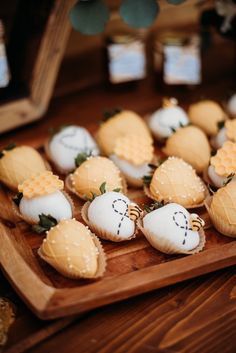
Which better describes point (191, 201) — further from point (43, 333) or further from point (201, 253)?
point (43, 333)

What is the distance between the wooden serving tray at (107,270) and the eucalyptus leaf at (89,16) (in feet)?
1.61

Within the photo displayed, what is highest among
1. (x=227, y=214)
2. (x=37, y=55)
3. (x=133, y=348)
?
(x=37, y=55)

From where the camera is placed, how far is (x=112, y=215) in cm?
100

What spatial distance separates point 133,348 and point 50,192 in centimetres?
35

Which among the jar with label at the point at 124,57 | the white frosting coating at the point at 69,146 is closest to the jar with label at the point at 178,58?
the jar with label at the point at 124,57

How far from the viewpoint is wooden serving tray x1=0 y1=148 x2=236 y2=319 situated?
2.84ft

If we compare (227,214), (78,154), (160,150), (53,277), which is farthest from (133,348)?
(160,150)

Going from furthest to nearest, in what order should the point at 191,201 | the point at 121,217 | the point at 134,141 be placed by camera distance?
the point at 134,141, the point at 191,201, the point at 121,217

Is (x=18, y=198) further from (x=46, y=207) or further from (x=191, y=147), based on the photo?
(x=191, y=147)

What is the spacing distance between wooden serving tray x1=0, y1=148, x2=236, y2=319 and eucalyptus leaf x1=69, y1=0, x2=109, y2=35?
0.49 meters

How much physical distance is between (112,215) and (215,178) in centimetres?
28

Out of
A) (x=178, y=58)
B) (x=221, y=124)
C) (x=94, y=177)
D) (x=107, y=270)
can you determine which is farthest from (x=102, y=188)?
(x=178, y=58)

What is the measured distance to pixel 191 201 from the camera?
1102 mm

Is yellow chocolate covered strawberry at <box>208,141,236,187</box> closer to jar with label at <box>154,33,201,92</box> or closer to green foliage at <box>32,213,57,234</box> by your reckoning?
green foliage at <box>32,213,57,234</box>
